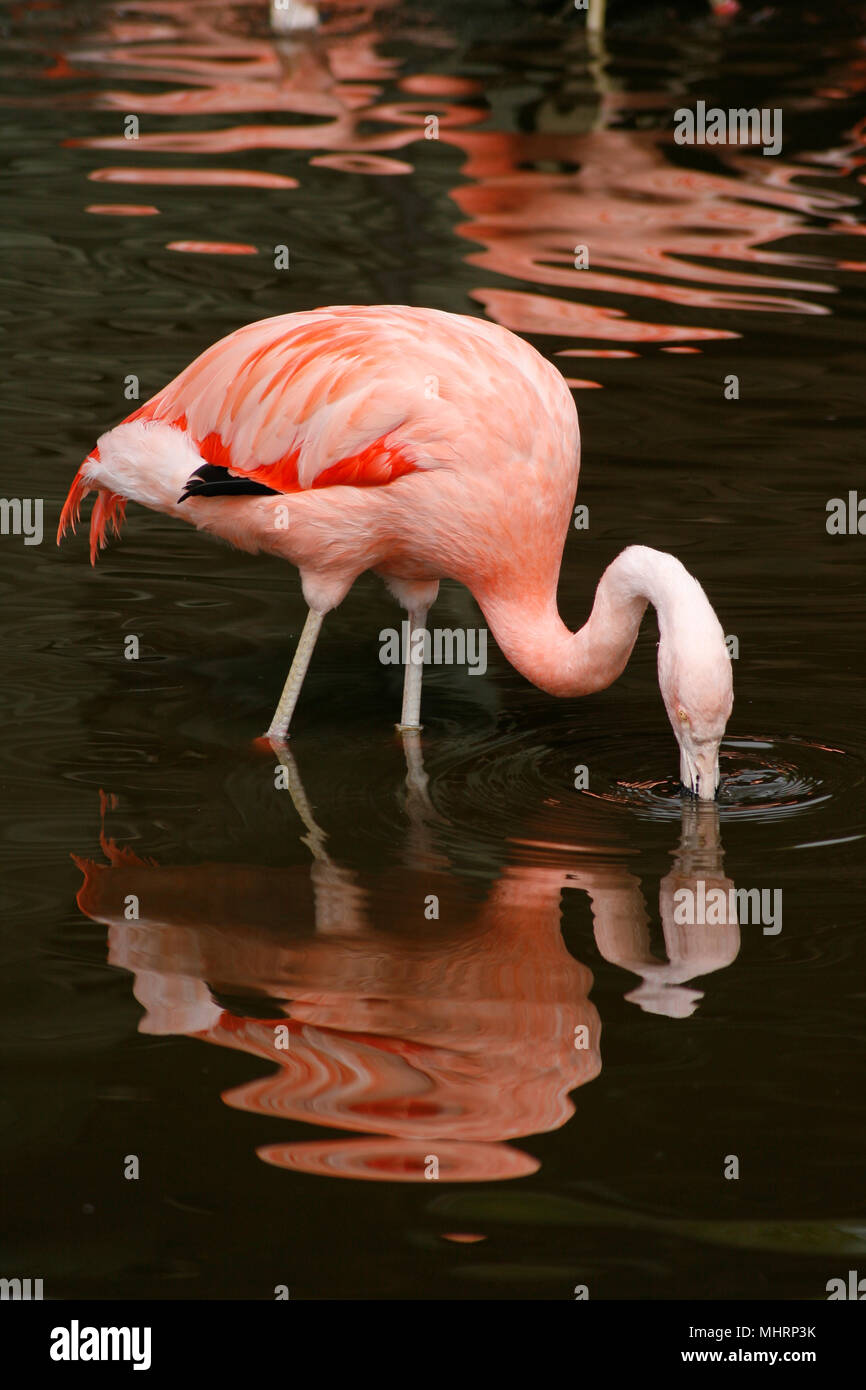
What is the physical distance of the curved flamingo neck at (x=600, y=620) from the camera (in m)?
5.34

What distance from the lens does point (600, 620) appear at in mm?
5758

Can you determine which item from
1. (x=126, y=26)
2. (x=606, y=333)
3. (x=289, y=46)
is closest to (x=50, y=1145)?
(x=606, y=333)

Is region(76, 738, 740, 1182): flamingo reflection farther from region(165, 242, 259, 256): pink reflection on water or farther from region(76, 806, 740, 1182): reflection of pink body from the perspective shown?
region(165, 242, 259, 256): pink reflection on water

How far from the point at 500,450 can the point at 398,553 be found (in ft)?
1.94

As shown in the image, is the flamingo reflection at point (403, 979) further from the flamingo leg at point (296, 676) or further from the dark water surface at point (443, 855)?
the flamingo leg at point (296, 676)

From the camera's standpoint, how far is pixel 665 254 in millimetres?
12438

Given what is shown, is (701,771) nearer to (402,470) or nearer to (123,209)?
(402,470)

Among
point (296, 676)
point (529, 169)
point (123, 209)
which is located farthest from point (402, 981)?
point (529, 169)

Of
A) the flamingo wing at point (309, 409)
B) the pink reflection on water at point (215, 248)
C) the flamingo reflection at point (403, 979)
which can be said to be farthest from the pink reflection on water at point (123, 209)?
the flamingo reflection at point (403, 979)

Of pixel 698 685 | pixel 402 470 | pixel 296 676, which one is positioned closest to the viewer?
pixel 698 685

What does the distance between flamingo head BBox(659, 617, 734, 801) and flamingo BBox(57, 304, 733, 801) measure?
128 mm

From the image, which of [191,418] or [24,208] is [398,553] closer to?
[191,418]

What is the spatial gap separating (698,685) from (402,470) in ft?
4.27

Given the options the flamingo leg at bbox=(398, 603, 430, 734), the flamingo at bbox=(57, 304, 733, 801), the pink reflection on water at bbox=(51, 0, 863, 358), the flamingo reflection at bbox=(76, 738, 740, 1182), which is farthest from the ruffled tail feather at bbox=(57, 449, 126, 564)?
the pink reflection on water at bbox=(51, 0, 863, 358)
